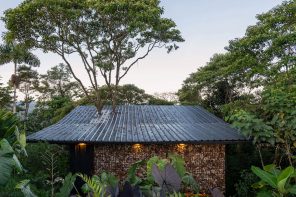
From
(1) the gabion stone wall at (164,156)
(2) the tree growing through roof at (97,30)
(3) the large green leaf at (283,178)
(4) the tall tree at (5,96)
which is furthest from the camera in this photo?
(4) the tall tree at (5,96)

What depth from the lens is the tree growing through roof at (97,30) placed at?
569 inches

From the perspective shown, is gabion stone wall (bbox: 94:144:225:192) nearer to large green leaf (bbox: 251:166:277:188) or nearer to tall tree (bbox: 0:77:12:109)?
large green leaf (bbox: 251:166:277:188)

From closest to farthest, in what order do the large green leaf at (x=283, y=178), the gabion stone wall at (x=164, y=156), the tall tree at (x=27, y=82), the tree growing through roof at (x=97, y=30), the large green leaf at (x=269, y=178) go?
1. the large green leaf at (x=283, y=178)
2. the large green leaf at (x=269, y=178)
3. the gabion stone wall at (x=164, y=156)
4. the tree growing through roof at (x=97, y=30)
5. the tall tree at (x=27, y=82)

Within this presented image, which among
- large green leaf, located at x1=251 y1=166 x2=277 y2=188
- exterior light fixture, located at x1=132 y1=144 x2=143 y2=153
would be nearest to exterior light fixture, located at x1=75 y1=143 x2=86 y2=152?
exterior light fixture, located at x1=132 y1=144 x2=143 y2=153

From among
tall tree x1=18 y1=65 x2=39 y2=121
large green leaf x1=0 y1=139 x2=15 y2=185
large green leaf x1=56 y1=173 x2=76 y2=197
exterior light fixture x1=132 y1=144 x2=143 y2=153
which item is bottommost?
exterior light fixture x1=132 y1=144 x2=143 y2=153

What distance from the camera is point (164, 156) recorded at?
1238 cm

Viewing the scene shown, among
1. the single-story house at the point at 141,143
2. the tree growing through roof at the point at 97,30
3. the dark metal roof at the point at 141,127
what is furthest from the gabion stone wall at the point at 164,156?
the tree growing through roof at the point at 97,30

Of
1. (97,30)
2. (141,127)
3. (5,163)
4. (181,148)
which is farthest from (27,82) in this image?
(5,163)

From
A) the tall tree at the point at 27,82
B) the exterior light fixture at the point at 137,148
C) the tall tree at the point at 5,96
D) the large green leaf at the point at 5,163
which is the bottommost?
the exterior light fixture at the point at 137,148

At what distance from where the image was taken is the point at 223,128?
42.4 feet

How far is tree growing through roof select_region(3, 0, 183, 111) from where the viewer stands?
1445 centimetres

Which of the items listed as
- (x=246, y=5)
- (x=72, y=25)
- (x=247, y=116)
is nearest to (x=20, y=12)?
(x=72, y=25)

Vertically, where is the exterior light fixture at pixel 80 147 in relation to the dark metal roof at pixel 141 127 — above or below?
below

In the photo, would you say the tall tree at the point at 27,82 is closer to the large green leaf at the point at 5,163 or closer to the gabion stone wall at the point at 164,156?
the gabion stone wall at the point at 164,156
